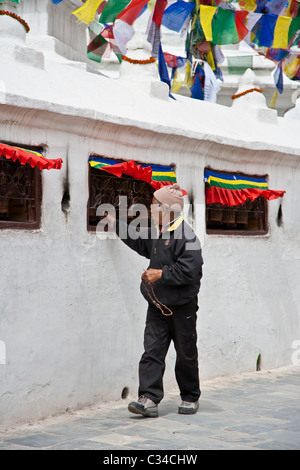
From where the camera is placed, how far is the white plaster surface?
517 centimetres

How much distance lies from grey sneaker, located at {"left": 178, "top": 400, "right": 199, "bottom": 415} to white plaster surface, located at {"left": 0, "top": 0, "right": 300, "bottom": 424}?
68 cm

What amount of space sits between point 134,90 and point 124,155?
3.00 feet

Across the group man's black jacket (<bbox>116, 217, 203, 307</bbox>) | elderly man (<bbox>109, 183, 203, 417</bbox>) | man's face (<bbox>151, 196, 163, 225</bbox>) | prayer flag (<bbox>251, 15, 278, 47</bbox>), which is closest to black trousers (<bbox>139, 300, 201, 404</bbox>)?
elderly man (<bbox>109, 183, 203, 417</bbox>)

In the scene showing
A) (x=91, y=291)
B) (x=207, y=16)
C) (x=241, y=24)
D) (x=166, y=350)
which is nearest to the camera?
(x=166, y=350)

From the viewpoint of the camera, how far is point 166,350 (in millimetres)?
5461

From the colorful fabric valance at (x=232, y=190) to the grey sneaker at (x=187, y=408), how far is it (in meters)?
2.29

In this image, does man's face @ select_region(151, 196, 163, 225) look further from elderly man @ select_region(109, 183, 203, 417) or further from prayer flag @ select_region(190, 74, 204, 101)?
prayer flag @ select_region(190, 74, 204, 101)

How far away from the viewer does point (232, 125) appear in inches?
303

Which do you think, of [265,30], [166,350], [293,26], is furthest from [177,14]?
[166,350]

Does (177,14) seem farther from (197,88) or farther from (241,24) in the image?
(197,88)

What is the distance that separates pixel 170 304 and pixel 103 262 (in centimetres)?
84
